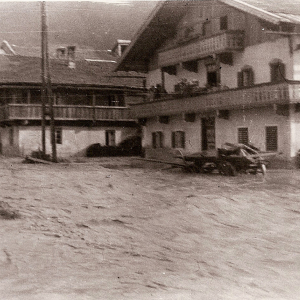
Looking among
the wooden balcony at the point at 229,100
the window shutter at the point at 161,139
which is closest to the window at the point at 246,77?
the wooden balcony at the point at 229,100

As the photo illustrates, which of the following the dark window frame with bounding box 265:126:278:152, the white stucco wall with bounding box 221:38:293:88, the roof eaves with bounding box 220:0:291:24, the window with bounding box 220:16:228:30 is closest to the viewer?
the dark window frame with bounding box 265:126:278:152

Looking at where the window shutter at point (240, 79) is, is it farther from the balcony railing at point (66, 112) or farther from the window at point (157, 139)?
the balcony railing at point (66, 112)

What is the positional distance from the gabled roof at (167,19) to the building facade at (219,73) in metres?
0.04

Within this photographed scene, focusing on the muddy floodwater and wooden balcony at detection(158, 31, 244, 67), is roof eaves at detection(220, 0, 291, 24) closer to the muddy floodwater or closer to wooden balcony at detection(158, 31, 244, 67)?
wooden balcony at detection(158, 31, 244, 67)

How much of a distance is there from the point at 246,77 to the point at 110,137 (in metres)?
13.6

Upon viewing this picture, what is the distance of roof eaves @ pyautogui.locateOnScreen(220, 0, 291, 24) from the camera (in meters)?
20.9

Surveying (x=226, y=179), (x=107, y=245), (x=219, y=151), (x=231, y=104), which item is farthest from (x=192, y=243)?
(x=231, y=104)

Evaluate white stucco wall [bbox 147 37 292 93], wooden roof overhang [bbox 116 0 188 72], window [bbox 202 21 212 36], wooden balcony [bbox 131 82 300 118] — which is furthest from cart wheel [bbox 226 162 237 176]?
window [bbox 202 21 212 36]

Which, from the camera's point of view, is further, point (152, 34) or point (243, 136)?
point (152, 34)

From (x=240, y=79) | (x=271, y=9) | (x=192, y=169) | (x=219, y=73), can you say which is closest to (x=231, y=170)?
(x=192, y=169)

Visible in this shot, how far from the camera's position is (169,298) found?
7.06 meters

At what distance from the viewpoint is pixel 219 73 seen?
2728 cm

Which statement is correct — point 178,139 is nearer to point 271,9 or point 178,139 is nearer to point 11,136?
point 271,9

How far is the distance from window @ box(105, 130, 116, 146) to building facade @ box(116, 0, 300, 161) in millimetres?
4251
